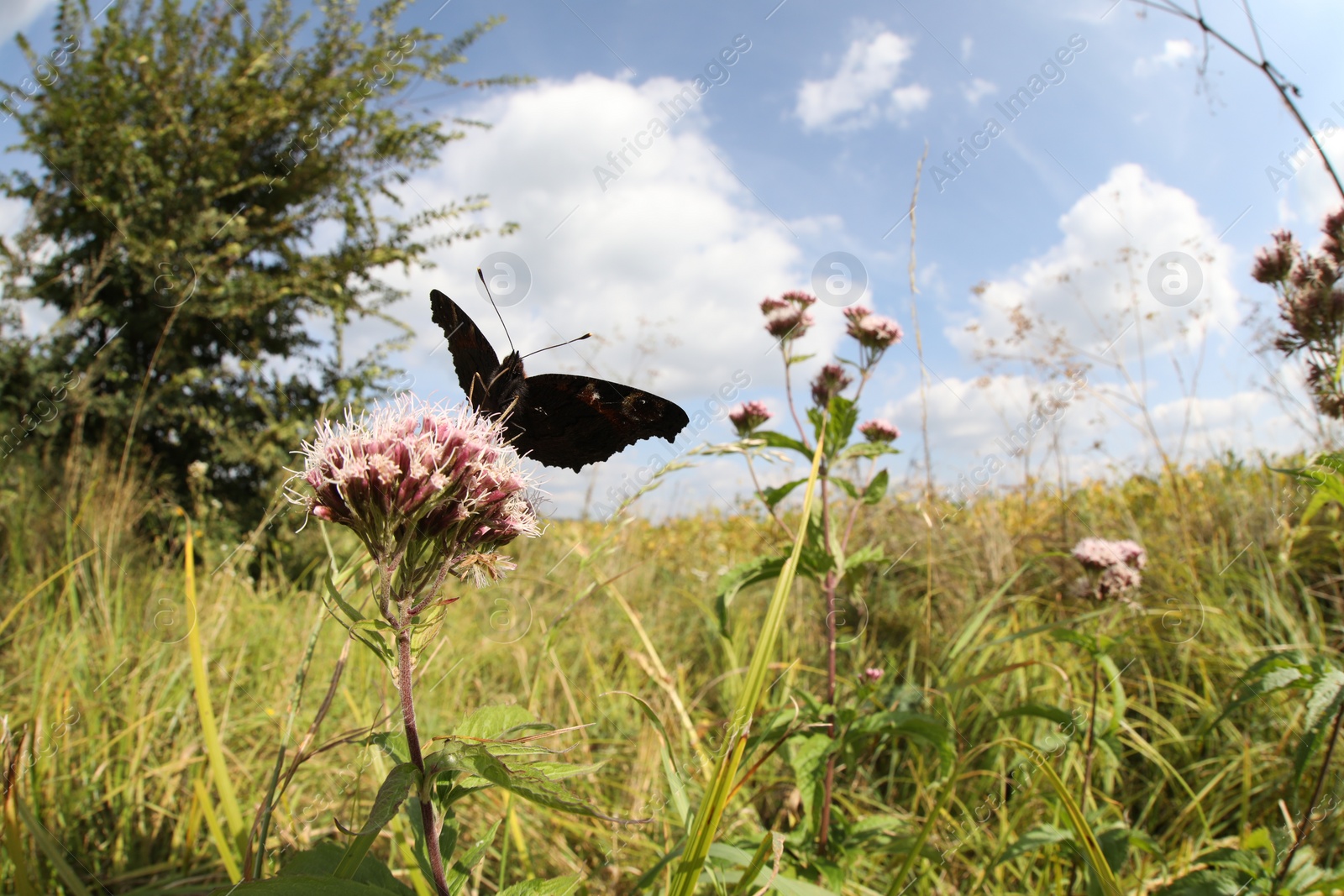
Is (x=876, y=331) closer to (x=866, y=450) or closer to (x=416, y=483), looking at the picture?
(x=866, y=450)

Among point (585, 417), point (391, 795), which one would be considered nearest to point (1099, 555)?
point (585, 417)

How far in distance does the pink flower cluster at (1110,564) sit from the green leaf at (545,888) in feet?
8.05

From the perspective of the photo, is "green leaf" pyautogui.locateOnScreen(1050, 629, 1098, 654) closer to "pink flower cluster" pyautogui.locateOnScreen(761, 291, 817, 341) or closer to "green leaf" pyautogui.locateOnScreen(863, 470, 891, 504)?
"green leaf" pyautogui.locateOnScreen(863, 470, 891, 504)

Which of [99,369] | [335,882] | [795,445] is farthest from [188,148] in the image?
[335,882]

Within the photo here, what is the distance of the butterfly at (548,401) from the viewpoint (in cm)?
187

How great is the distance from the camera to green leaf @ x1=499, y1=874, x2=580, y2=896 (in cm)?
115

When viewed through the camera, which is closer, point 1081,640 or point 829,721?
point 1081,640

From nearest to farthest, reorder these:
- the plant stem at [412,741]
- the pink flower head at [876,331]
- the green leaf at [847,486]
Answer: the plant stem at [412,741]
the green leaf at [847,486]
the pink flower head at [876,331]

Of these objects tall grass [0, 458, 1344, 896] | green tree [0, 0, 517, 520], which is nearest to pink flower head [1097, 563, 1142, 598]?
tall grass [0, 458, 1344, 896]

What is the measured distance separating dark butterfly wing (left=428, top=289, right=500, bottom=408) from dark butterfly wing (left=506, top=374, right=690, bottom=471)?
0.12m

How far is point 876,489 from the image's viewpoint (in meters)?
2.42

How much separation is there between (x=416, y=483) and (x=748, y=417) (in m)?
2.05

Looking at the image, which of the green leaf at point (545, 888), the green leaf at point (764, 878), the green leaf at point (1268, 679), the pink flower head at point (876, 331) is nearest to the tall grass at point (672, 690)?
the green leaf at point (764, 878)

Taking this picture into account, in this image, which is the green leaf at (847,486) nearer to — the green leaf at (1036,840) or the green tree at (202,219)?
the green leaf at (1036,840)
